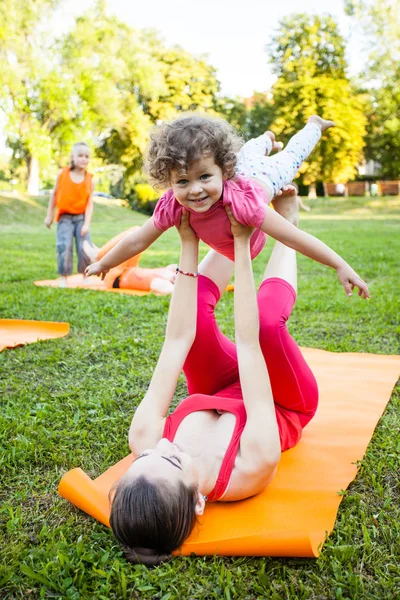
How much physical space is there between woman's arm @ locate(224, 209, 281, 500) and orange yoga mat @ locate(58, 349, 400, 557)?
0.12 meters

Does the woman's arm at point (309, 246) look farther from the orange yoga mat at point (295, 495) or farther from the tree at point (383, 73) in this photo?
the tree at point (383, 73)

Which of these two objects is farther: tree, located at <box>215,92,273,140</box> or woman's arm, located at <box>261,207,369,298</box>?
tree, located at <box>215,92,273,140</box>

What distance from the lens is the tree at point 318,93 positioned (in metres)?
32.7

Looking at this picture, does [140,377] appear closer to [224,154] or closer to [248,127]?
[224,154]

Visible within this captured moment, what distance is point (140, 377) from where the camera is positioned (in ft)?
12.8

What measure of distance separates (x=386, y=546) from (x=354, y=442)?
0.81m

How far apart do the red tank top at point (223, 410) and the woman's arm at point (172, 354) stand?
0.19ft

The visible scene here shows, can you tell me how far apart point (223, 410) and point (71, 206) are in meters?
5.71

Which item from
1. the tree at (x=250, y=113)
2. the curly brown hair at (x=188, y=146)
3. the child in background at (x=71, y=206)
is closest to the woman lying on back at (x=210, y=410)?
the curly brown hair at (x=188, y=146)

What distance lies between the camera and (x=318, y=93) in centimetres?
3328

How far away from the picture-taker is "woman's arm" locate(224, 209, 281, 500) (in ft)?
7.39

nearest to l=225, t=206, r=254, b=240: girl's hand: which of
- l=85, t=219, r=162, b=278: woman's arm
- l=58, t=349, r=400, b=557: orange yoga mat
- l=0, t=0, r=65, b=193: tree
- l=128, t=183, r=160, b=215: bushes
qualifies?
l=85, t=219, r=162, b=278: woman's arm

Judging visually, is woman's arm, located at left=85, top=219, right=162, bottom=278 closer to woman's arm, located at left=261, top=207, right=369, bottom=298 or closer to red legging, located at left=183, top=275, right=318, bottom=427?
red legging, located at left=183, top=275, right=318, bottom=427

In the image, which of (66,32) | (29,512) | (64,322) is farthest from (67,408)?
(66,32)
